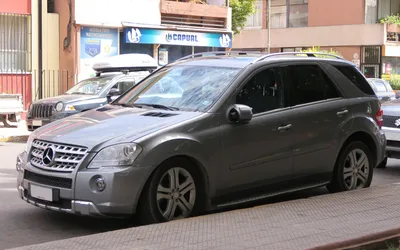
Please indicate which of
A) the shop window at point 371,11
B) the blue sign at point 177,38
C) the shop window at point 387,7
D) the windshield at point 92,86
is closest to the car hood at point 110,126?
the windshield at point 92,86

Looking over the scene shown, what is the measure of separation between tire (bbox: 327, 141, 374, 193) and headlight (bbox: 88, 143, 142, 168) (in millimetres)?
3199

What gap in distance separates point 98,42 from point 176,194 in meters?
17.4

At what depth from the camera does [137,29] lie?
77.6ft

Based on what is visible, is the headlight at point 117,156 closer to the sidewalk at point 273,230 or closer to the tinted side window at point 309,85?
the sidewalk at point 273,230

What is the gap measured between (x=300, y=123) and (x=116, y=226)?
2526 mm

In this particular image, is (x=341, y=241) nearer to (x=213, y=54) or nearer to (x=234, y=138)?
(x=234, y=138)

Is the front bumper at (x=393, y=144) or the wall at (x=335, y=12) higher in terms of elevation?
the wall at (x=335, y=12)

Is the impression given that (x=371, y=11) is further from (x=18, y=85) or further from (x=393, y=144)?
(x=393, y=144)

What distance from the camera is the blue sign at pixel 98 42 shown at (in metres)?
22.3

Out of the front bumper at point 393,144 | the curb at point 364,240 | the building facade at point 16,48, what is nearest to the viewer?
the curb at point 364,240

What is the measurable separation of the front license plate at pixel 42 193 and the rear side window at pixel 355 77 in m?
4.24

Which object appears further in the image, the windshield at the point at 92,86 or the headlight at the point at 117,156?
the windshield at the point at 92,86

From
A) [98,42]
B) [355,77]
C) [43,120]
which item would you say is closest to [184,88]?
[355,77]

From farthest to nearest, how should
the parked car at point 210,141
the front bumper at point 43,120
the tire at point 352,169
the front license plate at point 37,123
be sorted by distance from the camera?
1. the front license plate at point 37,123
2. the front bumper at point 43,120
3. the tire at point 352,169
4. the parked car at point 210,141
